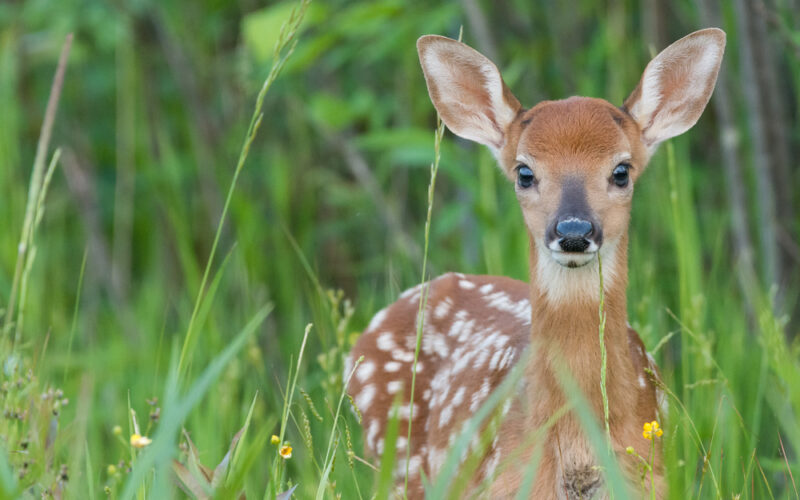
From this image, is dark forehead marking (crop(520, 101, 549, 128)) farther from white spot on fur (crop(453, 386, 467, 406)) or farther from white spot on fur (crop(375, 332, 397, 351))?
white spot on fur (crop(375, 332, 397, 351))

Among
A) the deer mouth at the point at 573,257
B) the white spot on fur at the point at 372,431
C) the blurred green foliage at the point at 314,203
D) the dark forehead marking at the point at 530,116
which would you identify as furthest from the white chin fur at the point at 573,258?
the white spot on fur at the point at 372,431

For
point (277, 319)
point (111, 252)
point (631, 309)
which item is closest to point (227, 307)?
point (277, 319)

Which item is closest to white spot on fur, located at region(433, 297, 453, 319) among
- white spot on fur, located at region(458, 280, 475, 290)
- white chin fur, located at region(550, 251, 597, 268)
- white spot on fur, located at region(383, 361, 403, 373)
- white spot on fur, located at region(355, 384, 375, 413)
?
white spot on fur, located at region(458, 280, 475, 290)

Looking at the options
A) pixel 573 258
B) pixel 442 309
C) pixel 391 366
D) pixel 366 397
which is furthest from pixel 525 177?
pixel 366 397

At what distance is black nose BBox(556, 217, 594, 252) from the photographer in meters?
2.54

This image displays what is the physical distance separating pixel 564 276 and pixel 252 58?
8.36 ft

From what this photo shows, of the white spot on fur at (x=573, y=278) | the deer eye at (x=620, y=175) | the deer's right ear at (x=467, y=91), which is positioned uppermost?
the deer's right ear at (x=467, y=91)

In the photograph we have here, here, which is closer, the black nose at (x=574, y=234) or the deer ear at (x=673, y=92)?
the black nose at (x=574, y=234)

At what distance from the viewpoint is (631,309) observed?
376cm

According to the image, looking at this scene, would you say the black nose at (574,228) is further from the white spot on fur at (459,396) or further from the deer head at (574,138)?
the white spot on fur at (459,396)

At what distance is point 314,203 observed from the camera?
20.9 ft

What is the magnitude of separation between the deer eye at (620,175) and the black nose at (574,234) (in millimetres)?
287

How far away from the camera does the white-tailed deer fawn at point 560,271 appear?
8.70 ft

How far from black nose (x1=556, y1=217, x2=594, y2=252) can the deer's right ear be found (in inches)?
24.7
